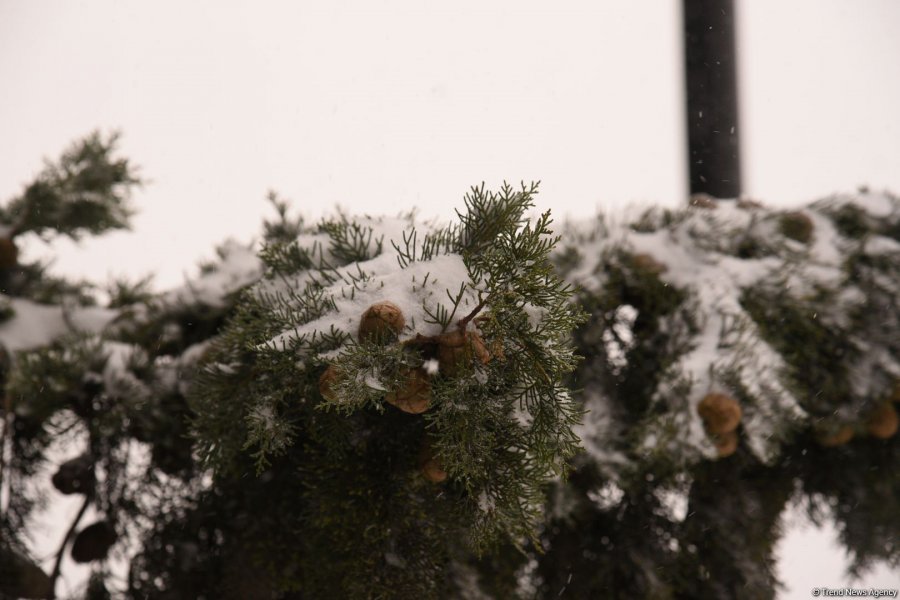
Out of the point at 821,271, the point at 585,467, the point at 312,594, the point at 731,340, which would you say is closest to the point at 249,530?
the point at 312,594

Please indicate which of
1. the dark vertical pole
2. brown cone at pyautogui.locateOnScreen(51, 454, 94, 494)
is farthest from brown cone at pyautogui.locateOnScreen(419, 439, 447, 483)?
the dark vertical pole

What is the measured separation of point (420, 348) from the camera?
296mm

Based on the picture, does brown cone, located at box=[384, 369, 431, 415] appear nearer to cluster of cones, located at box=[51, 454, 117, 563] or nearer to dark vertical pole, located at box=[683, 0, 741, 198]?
cluster of cones, located at box=[51, 454, 117, 563]

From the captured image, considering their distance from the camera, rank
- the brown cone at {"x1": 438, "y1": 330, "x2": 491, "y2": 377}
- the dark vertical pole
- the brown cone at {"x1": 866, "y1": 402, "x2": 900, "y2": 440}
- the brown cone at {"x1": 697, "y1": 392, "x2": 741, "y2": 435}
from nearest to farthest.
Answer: the brown cone at {"x1": 438, "y1": 330, "x2": 491, "y2": 377}
the brown cone at {"x1": 697, "y1": 392, "x2": 741, "y2": 435}
the brown cone at {"x1": 866, "y1": 402, "x2": 900, "y2": 440}
the dark vertical pole

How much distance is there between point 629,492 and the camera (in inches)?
22.6

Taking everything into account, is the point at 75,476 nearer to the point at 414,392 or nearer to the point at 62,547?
the point at 62,547

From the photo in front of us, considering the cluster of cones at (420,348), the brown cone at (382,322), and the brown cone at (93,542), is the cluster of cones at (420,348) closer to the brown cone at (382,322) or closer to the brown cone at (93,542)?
Answer: the brown cone at (382,322)

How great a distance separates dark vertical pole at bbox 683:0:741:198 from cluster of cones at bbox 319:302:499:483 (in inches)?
22.3

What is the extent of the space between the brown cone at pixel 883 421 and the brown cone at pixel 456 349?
47cm

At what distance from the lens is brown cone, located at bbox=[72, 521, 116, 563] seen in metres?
0.57

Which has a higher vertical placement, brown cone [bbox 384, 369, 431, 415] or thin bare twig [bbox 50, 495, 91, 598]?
brown cone [bbox 384, 369, 431, 415]

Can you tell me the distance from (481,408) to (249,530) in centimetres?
31

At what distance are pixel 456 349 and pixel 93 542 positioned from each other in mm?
450

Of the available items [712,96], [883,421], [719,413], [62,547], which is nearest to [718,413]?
[719,413]
